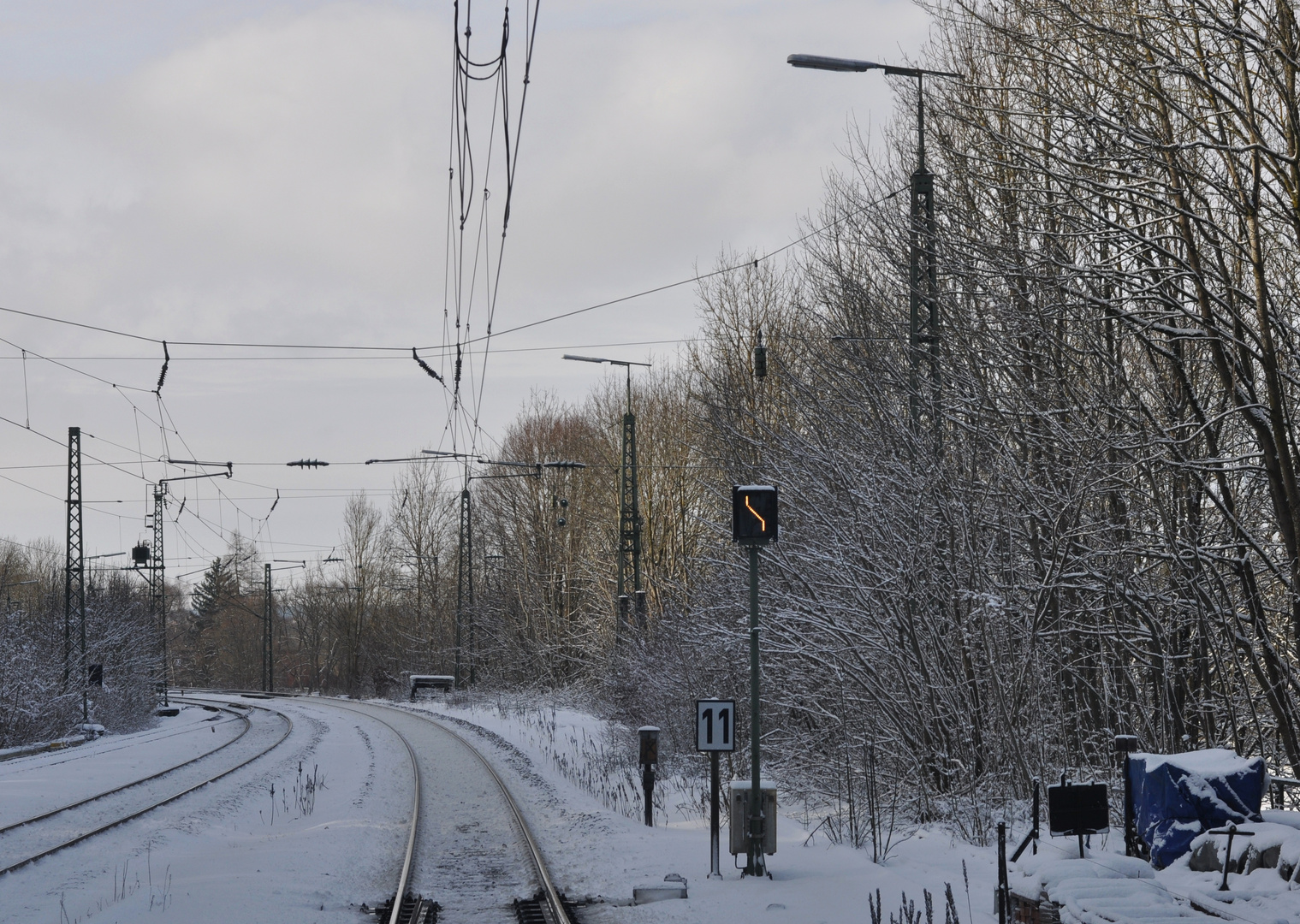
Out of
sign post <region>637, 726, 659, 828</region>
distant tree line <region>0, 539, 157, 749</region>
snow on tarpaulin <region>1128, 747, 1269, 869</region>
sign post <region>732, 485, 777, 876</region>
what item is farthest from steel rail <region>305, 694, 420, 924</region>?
distant tree line <region>0, 539, 157, 749</region>

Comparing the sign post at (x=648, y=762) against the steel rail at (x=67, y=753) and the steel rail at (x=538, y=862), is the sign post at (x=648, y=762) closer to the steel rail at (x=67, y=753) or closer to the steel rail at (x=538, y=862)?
the steel rail at (x=538, y=862)

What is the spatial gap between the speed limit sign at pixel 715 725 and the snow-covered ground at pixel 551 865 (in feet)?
3.98

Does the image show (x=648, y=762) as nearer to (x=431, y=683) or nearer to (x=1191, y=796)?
(x=1191, y=796)

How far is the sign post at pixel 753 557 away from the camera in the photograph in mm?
10391

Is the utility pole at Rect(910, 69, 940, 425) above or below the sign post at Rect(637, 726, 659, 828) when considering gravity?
above

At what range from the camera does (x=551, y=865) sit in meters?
11.6

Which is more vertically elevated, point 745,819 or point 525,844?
point 745,819

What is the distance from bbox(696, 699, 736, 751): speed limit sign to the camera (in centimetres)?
1078

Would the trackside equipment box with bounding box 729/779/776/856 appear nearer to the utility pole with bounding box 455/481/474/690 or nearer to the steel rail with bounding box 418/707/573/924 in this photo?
the steel rail with bounding box 418/707/573/924

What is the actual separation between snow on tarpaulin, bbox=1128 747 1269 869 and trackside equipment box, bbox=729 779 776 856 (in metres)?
3.85

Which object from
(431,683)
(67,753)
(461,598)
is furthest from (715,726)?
(431,683)

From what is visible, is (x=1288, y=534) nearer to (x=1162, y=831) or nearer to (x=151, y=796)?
(x=1162, y=831)

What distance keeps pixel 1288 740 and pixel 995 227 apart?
5260mm

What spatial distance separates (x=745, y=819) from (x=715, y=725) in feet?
2.99
